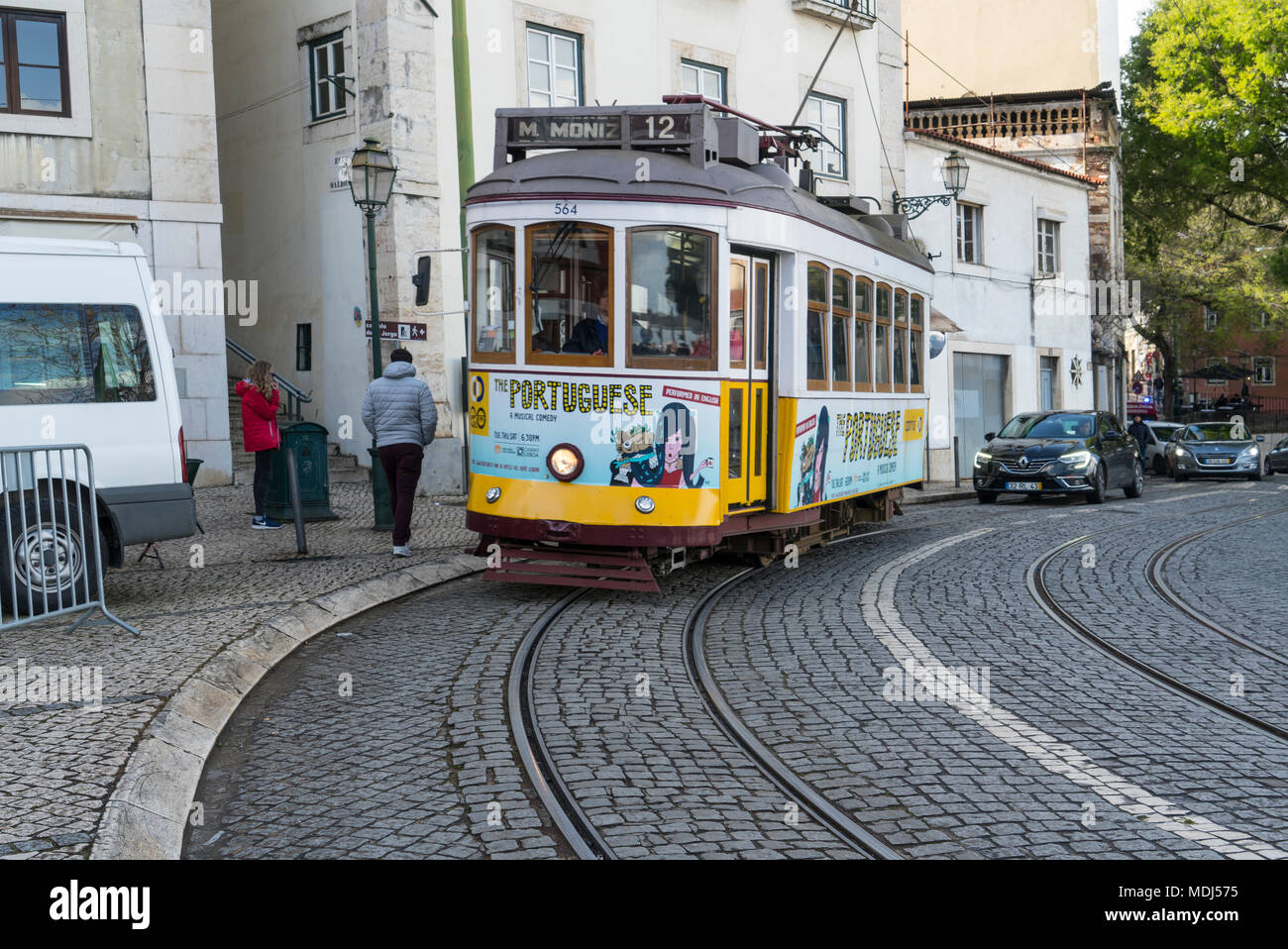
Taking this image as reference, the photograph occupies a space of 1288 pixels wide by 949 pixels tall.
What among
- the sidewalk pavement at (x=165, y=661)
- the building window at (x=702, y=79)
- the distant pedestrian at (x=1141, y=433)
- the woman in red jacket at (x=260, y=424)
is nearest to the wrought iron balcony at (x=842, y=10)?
the building window at (x=702, y=79)

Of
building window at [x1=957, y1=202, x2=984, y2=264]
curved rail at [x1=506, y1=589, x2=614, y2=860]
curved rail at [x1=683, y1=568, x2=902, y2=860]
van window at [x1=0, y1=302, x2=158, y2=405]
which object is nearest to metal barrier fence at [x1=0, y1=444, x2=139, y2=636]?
van window at [x1=0, y1=302, x2=158, y2=405]

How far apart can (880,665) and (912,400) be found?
321 inches

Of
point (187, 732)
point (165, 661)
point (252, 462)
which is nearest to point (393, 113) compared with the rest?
point (252, 462)

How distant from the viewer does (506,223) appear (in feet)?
32.6

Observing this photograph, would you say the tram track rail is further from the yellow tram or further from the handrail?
the handrail

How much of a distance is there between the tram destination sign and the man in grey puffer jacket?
8.33 feet

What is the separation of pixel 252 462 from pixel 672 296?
11296 mm

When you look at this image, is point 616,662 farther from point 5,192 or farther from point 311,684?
point 5,192

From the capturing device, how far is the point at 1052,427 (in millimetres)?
22312

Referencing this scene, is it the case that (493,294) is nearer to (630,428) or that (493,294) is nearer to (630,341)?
(630,341)

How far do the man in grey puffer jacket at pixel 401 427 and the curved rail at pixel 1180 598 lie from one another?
249 inches

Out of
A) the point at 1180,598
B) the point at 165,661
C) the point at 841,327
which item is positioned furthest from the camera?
the point at 841,327

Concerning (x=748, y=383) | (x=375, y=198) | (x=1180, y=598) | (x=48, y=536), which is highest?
(x=375, y=198)

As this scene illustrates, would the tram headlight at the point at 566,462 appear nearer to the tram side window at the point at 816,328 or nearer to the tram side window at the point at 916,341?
the tram side window at the point at 816,328
